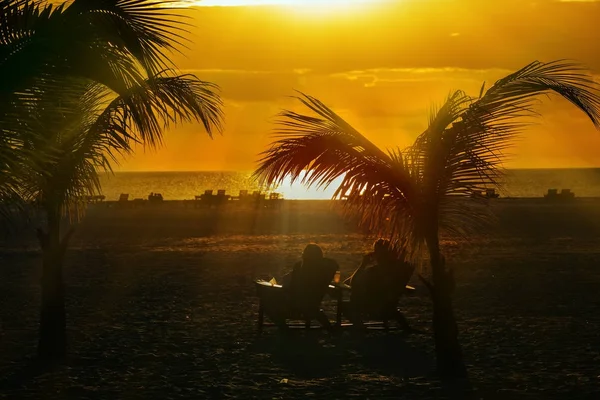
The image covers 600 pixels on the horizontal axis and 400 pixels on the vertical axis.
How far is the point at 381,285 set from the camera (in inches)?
462

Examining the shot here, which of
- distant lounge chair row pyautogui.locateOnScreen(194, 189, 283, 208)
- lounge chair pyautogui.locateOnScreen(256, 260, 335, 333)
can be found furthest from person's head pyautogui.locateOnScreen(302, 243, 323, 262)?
distant lounge chair row pyautogui.locateOnScreen(194, 189, 283, 208)

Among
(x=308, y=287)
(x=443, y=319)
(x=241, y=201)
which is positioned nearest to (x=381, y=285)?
(x=308, y=287)

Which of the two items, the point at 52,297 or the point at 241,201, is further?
the point at 241,201

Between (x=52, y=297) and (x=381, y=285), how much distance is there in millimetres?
4006

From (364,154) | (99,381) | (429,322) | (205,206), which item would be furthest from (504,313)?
(205,206)

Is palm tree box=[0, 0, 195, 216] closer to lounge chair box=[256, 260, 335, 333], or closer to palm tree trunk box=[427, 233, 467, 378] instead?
palm tree trunk box=[427, 233, 467, 378]

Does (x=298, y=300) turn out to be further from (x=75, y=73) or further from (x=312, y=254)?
(x=75, y=73)

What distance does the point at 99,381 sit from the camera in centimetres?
934

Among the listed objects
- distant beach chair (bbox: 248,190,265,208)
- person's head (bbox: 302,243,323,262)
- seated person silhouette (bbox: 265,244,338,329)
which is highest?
distant beach chair (bbox: 248,190,265,208)

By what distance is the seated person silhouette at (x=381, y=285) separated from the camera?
11648 mm

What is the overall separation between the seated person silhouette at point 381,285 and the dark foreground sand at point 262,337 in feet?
1.16

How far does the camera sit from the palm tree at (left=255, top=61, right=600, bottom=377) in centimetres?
923

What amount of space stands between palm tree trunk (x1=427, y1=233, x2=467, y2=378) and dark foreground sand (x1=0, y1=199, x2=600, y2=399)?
0.80 feet

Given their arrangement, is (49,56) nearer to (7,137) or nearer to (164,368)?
(7,137)
